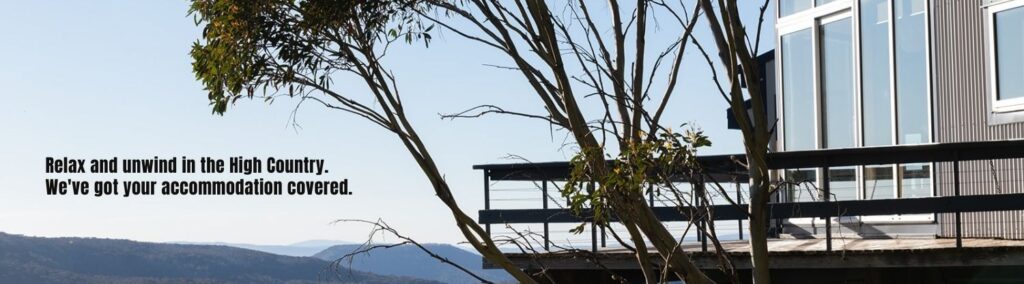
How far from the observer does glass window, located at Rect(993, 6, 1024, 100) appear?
448 inches

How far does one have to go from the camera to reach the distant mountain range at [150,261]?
14212 cm

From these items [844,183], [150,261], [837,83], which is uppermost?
[837,83]

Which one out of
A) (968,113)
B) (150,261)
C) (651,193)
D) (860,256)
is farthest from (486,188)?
(150,261)

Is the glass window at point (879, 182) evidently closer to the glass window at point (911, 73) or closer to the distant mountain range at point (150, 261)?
the glass window at point (911, 73)

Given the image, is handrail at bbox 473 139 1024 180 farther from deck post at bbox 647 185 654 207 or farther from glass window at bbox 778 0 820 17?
glass window at bbox 778 0 820 17

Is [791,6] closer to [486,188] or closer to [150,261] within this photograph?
[486,188]

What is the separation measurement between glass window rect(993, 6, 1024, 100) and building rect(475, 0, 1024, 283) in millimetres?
11

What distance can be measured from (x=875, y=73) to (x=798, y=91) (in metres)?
1.04

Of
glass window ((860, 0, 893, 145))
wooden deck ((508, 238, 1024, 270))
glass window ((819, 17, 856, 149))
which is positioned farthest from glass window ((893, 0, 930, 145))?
wooden deck ((508, 238, 1024, 270))

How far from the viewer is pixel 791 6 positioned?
13.8 meters

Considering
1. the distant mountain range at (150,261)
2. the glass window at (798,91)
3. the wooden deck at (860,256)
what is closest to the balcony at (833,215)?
the wooden deck at (860,256)

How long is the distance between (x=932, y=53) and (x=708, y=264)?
9.66ft

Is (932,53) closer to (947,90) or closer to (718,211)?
(947,90)

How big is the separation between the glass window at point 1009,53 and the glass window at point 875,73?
1257 mm
